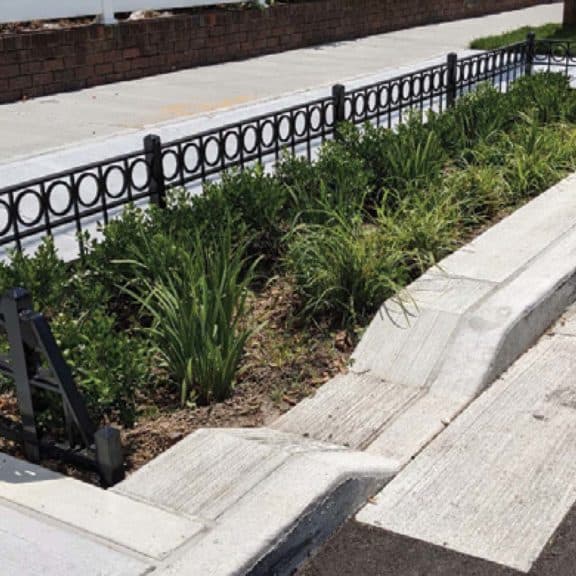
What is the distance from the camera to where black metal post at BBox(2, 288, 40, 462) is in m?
3.30

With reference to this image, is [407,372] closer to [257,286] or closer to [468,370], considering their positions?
[468,370]

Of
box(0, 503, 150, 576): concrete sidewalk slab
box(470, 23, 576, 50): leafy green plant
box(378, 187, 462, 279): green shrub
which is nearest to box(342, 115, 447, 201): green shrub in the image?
box(378, 187, 462, 279): green shrub

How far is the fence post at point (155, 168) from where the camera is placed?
5.71 m

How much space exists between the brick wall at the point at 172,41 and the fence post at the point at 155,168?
6.07 metres

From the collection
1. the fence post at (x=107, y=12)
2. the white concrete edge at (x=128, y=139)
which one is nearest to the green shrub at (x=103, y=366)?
the white concrete edge at (x=128, y=139)

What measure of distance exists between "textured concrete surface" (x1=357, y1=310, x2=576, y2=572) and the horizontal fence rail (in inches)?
349

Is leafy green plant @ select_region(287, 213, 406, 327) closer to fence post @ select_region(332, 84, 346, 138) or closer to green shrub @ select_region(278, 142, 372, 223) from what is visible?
green shrub @ select_region(278, 142, 372, 223)

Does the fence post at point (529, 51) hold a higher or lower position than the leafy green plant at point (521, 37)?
higher

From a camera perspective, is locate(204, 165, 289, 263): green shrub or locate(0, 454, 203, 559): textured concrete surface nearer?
locate(0, 454, 203, 559): textured concrete surface

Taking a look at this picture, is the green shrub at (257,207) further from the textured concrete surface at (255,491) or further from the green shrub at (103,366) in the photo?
the textured concrete surface at (255,491)

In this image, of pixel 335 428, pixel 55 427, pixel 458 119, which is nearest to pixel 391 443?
pixel 335 428

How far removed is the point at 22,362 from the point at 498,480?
1787mm

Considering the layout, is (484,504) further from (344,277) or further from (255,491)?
(344,277)

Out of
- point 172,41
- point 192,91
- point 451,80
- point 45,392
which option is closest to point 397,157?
point 451,80
